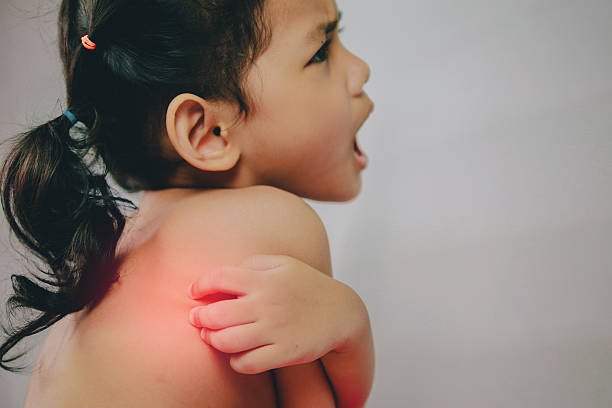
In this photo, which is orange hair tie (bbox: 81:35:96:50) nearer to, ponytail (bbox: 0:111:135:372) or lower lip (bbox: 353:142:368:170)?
ponytail (bbox: 0:111:135:372)

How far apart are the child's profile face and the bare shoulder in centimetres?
8

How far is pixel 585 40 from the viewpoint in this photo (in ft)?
2.88

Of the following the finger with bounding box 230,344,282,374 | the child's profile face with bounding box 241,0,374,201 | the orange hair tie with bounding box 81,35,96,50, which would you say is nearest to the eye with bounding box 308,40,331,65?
the child's profile face with bounding box 241,0,374,201

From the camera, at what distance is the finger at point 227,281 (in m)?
0.49

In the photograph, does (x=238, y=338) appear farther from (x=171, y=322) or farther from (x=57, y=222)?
(x=57, y=222)

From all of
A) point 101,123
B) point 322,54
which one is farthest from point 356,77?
point 101,123

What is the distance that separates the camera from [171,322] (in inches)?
20.0

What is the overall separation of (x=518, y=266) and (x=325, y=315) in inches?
19.0

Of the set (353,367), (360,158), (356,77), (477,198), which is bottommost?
(353,367)

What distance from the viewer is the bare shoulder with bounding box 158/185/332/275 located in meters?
0.54

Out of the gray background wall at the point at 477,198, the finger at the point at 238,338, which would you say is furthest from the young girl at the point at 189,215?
the gray background wall at the point at 477,198

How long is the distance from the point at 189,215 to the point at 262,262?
4.2 inches

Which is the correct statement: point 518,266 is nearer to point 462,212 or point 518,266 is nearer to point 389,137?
point 462,212

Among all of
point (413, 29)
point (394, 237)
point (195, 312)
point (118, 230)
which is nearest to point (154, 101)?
point (118, 230)
